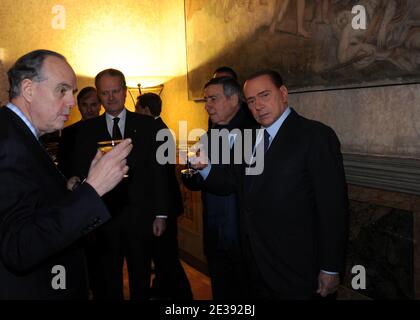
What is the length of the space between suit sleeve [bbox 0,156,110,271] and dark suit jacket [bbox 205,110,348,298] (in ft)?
3.41

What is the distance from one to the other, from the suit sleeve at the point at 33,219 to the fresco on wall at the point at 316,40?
1.98 metres

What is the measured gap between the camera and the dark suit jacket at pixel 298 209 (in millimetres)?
2027

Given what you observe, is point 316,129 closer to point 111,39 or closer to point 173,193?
point 173,193

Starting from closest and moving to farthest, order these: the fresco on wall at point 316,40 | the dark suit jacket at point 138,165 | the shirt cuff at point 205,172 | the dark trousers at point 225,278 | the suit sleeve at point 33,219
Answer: the suit sleeve at point 33,219 → the fresco on wall at point 316,40 → the shirt cuff at point 205,172 → the dark trousers at point 225,278 → the dark suit jacket at point 138,165

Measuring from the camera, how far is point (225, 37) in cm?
421

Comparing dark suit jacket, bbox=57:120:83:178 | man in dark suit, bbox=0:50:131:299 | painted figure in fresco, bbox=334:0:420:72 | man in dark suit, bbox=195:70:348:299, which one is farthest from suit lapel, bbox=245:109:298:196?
dark suit jacket, bbox=57:120:83:178

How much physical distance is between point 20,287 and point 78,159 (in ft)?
5.72

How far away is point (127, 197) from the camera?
2.89 meters

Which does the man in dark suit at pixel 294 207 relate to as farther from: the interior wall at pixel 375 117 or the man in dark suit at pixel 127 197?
the man in dark suit at pixel 127 197

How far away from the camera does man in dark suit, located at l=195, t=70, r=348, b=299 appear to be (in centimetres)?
203

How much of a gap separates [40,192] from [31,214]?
12 centimetres

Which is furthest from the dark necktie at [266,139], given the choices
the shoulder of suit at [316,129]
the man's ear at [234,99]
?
the man's ear at [234,99]

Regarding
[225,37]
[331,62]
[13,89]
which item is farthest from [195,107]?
[13,89]

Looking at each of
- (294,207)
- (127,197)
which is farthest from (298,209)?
(127,197)
